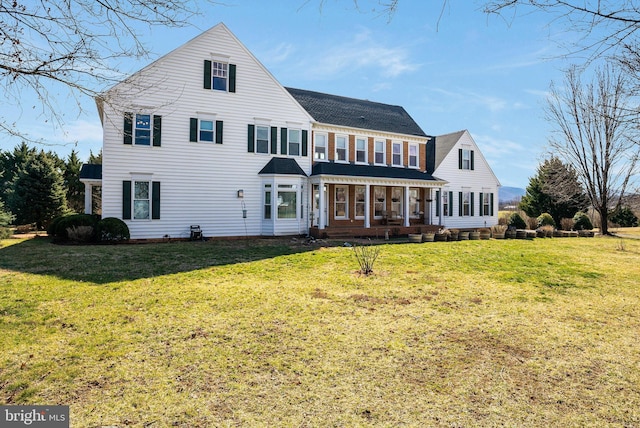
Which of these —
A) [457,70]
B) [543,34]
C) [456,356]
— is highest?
[457,70]

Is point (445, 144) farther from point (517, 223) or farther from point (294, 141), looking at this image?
point (294, 141)

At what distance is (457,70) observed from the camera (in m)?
5.93

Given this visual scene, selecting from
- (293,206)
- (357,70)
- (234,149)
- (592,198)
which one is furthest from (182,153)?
(592,198)

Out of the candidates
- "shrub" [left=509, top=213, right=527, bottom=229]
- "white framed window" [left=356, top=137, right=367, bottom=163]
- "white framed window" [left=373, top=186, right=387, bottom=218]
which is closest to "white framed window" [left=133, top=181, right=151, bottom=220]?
"white framed window" [left=356, top=137, right=367, bottom=163]

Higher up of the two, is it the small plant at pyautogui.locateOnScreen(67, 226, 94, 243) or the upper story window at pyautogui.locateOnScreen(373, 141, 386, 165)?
the upper story window at pyautogui.locateOnScreen(373, 141, 386, 165)

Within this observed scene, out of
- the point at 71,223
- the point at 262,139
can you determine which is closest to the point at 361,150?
the point at 262,139

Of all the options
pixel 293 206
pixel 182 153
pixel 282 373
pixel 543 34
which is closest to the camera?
pixel 543 34

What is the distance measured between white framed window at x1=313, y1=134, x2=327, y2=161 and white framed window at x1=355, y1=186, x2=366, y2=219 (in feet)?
10.1

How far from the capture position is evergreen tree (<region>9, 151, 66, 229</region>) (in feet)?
78.7

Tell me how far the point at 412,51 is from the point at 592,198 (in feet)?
99.0

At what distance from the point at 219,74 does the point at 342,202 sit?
10078mm

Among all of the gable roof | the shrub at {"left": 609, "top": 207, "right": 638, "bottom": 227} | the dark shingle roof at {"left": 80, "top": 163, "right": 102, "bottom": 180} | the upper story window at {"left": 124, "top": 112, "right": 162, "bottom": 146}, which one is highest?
the gable roof

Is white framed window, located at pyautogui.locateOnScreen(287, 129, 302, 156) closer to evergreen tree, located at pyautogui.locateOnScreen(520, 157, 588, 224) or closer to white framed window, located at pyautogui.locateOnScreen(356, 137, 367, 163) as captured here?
white framed window, located at pyautogui.locateOnScreen(356, 137, 367, 163)

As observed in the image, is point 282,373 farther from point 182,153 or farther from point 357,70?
point 182,153
